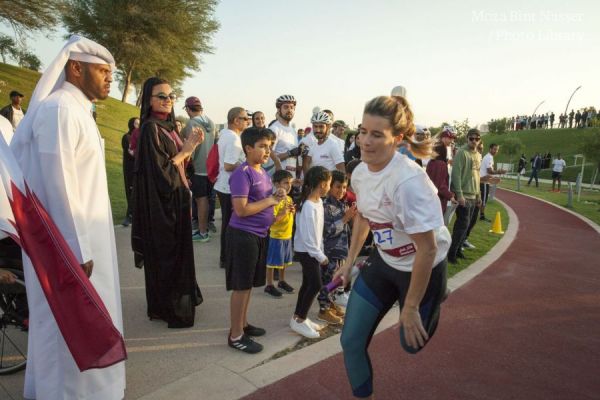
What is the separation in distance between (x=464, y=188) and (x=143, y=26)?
33.8 m

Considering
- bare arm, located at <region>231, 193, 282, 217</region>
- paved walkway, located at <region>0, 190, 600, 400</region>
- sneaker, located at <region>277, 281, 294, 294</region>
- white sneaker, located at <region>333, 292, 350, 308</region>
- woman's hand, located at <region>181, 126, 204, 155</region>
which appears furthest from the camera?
sneaker, located at <region>277, 281, 294, 294</region>

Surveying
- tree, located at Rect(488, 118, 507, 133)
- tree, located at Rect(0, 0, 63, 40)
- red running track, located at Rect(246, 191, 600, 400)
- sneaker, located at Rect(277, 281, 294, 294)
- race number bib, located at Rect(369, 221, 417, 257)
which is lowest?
red running track, located at Rect(246, 191, 600, 400)

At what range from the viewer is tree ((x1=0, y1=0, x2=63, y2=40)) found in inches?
949

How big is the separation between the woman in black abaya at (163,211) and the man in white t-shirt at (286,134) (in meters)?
2.48

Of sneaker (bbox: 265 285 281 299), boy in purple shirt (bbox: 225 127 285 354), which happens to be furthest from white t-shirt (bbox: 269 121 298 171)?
boy in purple shirt (bbox: 225 127 285 354)

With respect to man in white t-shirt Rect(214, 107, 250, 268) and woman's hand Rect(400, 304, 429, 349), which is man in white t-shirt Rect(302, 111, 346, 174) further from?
woman's hand Rect(400, 304, 429, 349)

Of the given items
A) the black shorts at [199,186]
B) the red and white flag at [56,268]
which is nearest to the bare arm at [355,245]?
the red and white flag at [56,268]

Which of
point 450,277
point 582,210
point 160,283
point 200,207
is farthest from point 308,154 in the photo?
point 582,210

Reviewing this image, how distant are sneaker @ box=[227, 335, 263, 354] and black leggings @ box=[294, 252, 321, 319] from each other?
0.55 m

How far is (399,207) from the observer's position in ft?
7.00

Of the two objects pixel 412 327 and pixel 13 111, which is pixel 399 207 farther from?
pixel 13 111

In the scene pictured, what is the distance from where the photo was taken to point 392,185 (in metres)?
2.17

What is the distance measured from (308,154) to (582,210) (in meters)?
13.8

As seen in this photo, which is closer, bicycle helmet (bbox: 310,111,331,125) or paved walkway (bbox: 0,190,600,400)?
paved walkway (bbox: 0,190,600,400)
